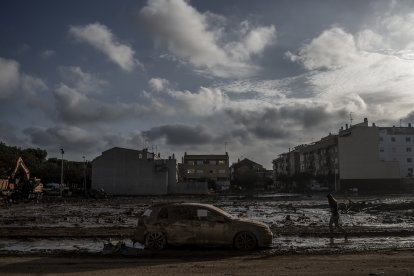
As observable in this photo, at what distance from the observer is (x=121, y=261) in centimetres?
1292

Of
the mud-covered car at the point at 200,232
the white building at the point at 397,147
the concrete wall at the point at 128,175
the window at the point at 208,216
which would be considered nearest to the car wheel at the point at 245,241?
the mud-covered car at the point at 200,232

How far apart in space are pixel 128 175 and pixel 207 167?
51.3 metres

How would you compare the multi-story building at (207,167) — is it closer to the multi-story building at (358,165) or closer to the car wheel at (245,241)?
the multi-story building at (358,165)

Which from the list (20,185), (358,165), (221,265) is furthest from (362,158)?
(221,265)

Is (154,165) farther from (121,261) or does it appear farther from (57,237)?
(121,261)

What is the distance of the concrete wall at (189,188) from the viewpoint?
8394 centimetres

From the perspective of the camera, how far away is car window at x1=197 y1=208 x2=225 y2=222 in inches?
598

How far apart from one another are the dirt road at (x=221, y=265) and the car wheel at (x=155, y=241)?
1418 millimetres

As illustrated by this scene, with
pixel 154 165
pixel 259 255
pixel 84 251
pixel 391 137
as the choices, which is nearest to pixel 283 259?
pixel 259 255

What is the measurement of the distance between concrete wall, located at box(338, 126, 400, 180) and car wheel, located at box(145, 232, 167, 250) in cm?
8689

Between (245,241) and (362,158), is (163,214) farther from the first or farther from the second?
(362,158)

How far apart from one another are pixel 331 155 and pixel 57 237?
9303 cm

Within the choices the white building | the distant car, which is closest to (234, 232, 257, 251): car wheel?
the distant car

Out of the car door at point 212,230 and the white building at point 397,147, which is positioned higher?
the white building at point 397,147
